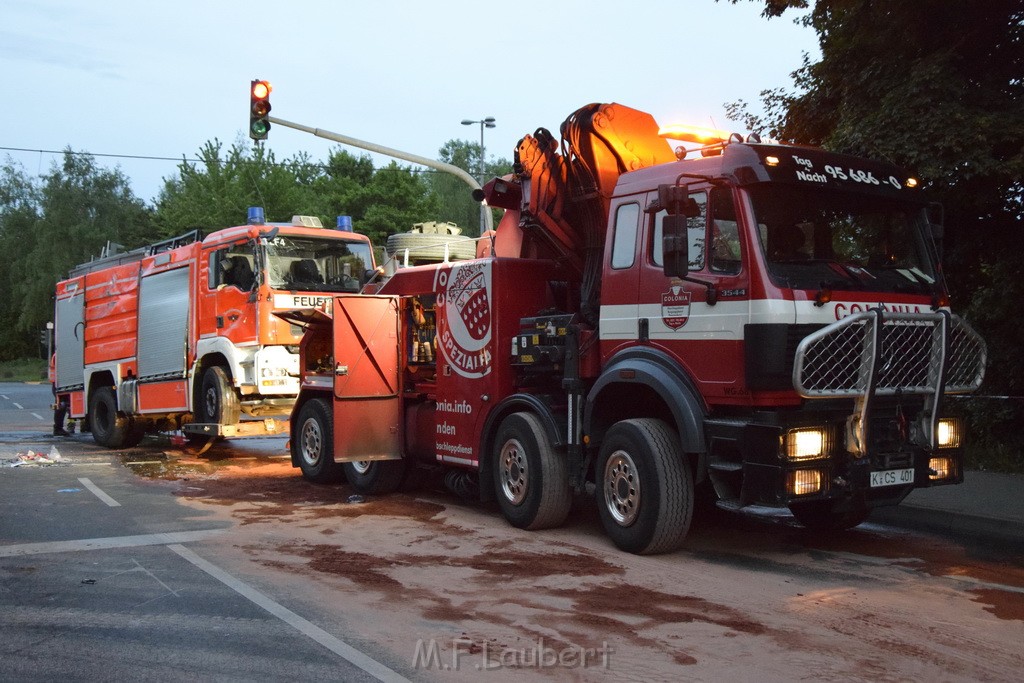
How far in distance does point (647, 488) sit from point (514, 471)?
71.0 inches

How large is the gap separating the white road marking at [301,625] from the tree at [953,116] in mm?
7603

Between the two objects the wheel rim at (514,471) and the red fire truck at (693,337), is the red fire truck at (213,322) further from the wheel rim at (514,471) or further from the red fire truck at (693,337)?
the wheel rim at (514,471)

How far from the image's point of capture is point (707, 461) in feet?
23.2

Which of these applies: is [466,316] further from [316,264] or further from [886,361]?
[316,264]

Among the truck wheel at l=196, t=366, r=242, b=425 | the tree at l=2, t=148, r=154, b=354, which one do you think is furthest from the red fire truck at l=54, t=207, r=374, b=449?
the tree at l=2, t=148, r=154, b=354

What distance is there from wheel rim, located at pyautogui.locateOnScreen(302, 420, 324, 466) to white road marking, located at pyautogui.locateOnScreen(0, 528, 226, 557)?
311 centimetres

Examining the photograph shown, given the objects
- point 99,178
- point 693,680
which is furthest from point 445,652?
point 99,178

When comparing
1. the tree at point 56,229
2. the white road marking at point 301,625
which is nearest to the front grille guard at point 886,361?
the white road marking at point 301,625

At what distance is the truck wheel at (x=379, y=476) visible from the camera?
1067 cm

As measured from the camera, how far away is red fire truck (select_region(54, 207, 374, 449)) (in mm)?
13305

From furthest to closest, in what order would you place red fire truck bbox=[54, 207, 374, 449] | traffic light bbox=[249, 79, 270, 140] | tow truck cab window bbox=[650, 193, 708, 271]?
traffic light bbox=[249, 79, 270, 140] < red fire truck bbox=[54, 207, 374, 449] < tow truck cab window bbox=[650, 193, 708, 271]

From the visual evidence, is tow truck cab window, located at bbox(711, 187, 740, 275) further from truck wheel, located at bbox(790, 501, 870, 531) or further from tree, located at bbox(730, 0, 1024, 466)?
tree, located at bbox(730, 0, 1024, 466)

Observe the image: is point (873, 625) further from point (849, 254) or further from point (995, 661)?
point (849, 254)

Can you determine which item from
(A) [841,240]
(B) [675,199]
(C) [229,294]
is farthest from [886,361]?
(C) [229,294]
